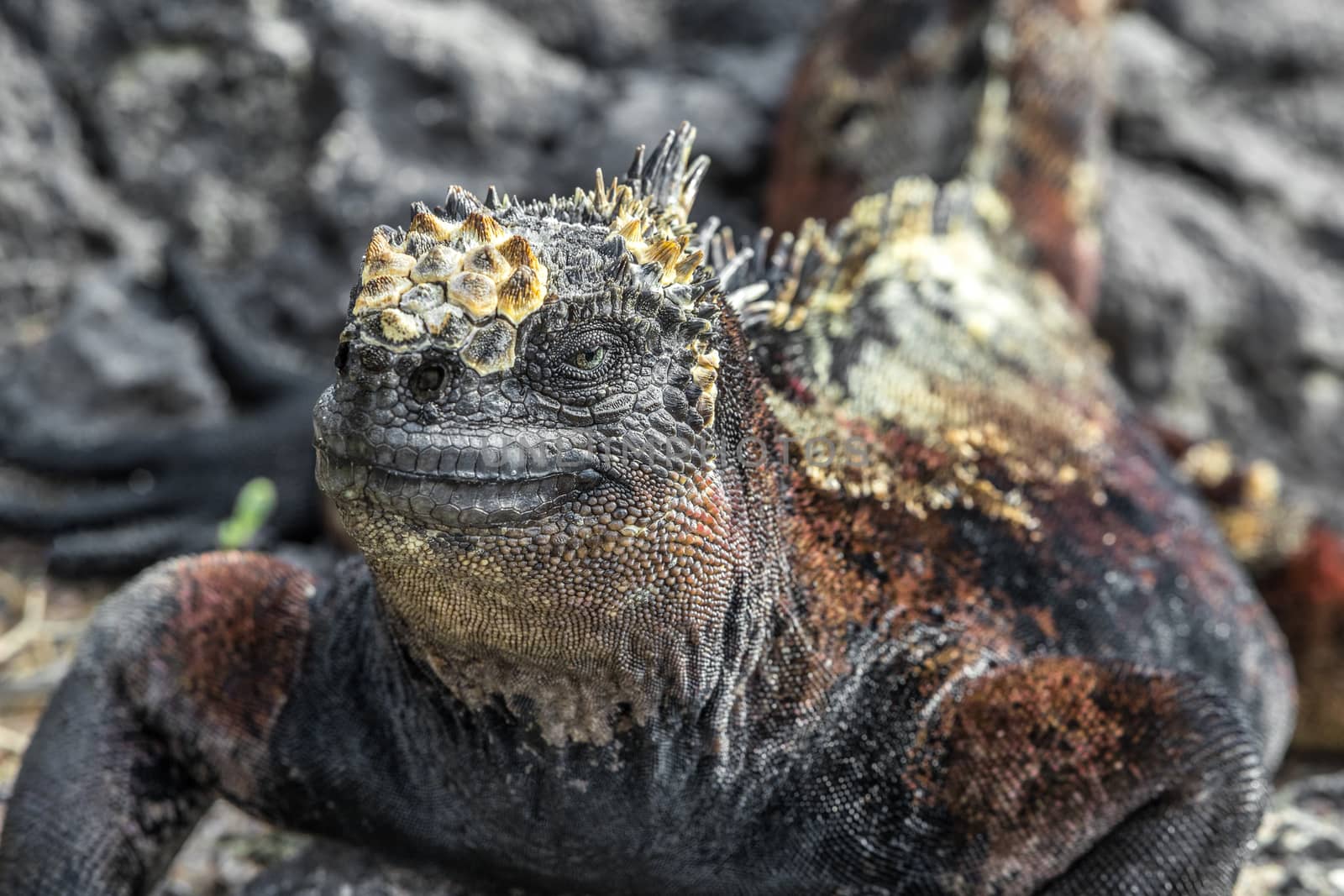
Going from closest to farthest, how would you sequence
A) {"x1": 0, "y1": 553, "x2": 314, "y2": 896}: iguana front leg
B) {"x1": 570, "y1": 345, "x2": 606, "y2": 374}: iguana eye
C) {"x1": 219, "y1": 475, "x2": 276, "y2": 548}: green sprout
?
{"x1": 570, "y1": 345, "x2": 606, "y2": 374}: iguana eye < {"x1": 0, "y1": 553, "x2": 314, "y2": 896}: iguana front leg < {"x1": 219, "y1": 475, "x2": 276, "y2": 548}: green sprout

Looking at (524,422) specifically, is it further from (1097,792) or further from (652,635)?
(1097,792)

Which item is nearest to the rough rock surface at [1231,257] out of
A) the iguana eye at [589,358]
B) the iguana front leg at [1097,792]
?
the iguana front leg at [1097,792]

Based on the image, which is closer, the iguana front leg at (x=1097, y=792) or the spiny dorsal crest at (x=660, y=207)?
the spiny dorsal crest at (x=660, y=207)

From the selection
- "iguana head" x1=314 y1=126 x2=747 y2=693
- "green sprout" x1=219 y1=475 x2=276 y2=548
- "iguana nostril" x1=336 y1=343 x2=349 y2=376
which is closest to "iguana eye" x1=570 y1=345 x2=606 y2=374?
"iguana head" x1=314 y1=126 x2=747 y2=693

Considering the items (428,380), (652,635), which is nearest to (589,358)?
(428,380)

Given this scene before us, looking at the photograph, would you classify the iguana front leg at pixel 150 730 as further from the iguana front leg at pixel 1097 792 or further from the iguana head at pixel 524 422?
the iguana front leg at pixel 1097 792

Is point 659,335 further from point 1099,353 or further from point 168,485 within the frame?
point 168,485

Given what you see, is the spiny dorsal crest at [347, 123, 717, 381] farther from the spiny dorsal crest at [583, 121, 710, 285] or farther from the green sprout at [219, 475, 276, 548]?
the green sprout at [219, 475, 276, 548]
